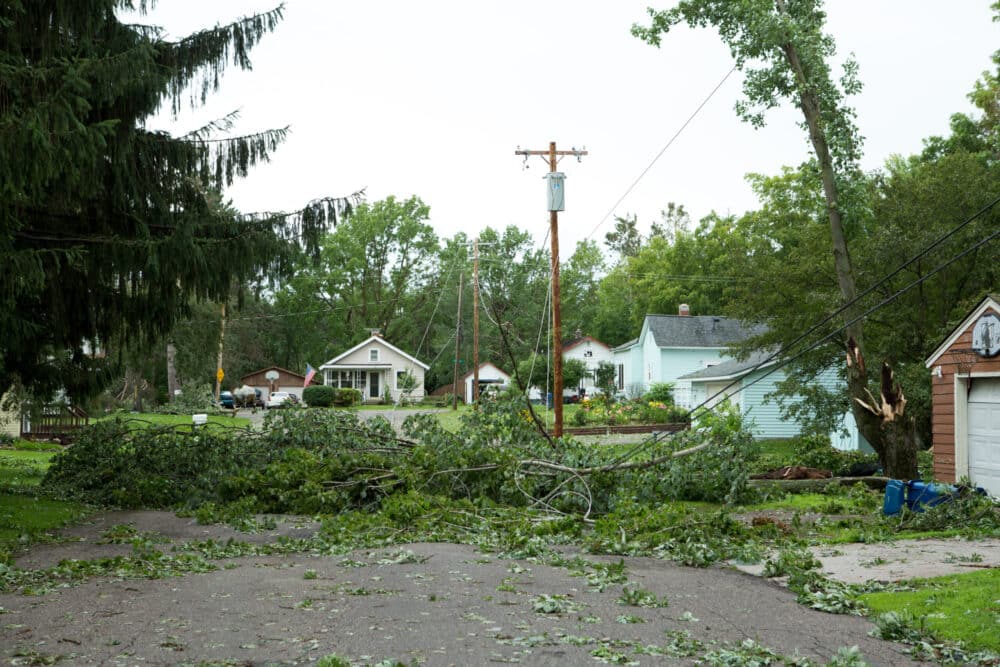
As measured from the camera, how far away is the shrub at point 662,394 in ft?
136

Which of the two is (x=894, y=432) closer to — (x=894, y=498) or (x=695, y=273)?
(x=894, y=498)

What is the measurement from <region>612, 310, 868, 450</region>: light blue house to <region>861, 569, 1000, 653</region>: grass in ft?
82.1

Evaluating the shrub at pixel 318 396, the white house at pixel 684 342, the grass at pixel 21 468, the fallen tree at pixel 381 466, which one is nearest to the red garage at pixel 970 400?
the fallen tree at pixel 381 466

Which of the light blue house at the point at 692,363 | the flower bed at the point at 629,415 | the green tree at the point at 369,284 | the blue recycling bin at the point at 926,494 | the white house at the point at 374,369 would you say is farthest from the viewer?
the green tree at the point at 369,284

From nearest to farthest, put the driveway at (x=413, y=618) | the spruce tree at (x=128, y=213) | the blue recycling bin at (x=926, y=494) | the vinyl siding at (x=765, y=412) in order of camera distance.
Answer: the driveway at (x=413, y=618)
the spruce tree at (x=128, y=213)
the blue recycling bin at (x=926, y=494)
the vinyl siding at (x=765, y=412)

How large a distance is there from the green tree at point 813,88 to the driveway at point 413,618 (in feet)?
29.3

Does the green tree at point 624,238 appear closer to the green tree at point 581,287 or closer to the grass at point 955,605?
the green tree at point 581,287

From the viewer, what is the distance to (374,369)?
61.7m

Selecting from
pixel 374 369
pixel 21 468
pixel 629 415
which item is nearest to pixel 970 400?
pixel 21 468

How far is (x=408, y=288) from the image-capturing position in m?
75.4

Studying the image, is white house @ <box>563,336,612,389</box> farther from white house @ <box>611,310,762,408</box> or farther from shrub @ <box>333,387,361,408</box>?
white house @ <box>611,310,762,408</box>

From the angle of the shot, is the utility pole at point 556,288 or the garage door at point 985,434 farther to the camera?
the utility pole at point 556,288

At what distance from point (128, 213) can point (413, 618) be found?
8.32 metres

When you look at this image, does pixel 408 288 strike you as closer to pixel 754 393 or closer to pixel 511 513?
pixel 754 393
